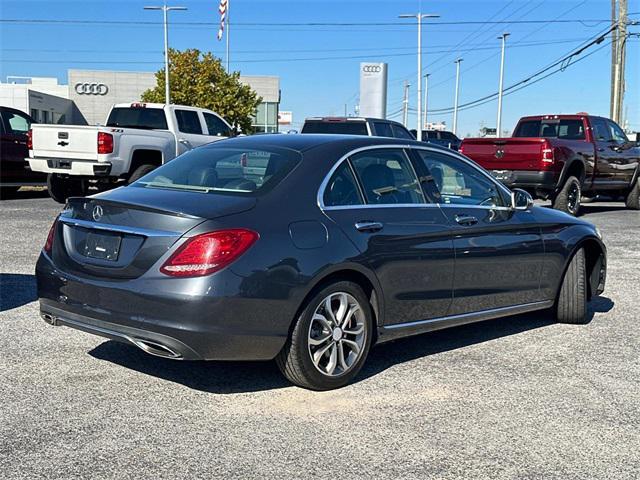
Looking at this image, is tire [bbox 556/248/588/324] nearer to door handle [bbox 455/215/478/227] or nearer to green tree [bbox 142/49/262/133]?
door handle [bbox 455/215/478/227]

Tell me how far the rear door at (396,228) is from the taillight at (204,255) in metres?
0.75

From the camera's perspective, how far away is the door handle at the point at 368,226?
5012mm

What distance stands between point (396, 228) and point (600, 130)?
12.6m

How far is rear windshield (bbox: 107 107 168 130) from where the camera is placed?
1614 cm

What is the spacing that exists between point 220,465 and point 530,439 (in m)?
1.64

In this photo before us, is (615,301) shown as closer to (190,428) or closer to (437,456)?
(437,456)

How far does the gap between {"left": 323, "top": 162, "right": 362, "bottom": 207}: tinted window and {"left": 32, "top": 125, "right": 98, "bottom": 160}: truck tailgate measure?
9667 millimetres

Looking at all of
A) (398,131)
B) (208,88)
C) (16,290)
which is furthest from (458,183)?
(208,88)

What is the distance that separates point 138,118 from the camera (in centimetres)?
1633

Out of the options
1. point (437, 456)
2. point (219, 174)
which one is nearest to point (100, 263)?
point (219, 174)

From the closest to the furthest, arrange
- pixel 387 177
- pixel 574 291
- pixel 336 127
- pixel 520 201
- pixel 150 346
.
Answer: pixel 150 346
pixel 387 177
pixel 520 201
pixel 574 291
pixel 336 127

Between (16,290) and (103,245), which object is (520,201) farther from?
(16,290)

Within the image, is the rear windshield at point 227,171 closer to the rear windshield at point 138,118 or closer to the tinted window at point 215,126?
the rear windshield at point 138,118

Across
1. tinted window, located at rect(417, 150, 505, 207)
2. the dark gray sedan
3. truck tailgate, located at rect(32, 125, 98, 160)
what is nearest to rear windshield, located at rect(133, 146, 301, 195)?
the dark gray sedan
